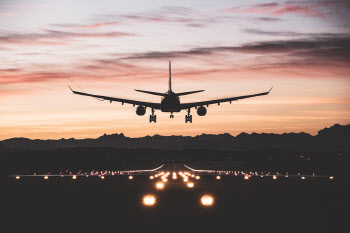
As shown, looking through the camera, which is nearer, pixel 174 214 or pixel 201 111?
pixel 174 214

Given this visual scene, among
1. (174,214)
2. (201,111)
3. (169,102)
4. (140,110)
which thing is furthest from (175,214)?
(201,111)

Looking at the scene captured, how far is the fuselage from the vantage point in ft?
249

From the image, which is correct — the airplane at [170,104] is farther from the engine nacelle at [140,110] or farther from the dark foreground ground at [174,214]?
the dark foreground ground at [174,214]

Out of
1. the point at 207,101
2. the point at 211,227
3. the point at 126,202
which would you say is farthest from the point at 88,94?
the point at 211,227

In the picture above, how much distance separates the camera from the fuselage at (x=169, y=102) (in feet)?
249

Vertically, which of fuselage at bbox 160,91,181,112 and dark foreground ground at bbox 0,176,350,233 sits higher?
fuselage at bbox 160,91,181,112

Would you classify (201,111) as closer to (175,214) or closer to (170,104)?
(170,104)

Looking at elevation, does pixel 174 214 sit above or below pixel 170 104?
below

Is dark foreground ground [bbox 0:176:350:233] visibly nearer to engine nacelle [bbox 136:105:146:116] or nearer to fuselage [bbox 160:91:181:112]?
fuselage [bbox 160:91:181:112]

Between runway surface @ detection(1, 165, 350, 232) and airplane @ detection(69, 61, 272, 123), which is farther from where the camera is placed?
airplane @ detection(69, 61, 272, 123)

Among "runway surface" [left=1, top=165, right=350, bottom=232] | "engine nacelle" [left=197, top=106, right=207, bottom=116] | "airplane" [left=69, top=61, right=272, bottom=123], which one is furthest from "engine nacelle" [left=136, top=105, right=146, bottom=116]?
"runway surface" [left=1, top=165, right=350, bottom=232]

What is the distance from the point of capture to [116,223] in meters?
23.9

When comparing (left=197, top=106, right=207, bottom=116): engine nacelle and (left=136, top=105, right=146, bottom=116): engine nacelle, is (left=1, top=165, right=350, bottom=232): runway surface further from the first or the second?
(left=197, top=106, right=207, bottom=116): engine nacelle

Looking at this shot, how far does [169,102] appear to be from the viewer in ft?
249
